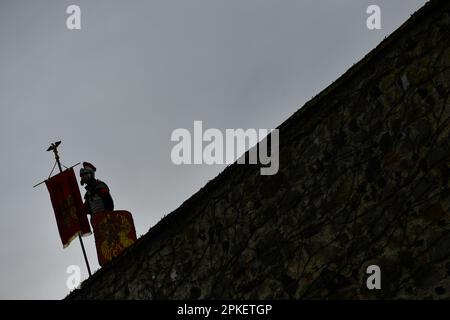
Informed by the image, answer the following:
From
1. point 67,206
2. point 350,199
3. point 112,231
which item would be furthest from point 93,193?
point 350,199

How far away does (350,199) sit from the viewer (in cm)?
603

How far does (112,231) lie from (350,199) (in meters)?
5.16

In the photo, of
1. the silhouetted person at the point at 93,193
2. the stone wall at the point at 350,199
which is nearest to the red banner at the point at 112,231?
the silhouetted person at the point at 93,193

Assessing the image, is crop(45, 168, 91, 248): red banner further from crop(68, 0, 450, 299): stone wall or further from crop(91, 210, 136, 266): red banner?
crop(68, 0, 450, 299): stone wall

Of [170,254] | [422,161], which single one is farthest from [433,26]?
[170,254]

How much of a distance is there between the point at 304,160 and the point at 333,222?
0.67 meters

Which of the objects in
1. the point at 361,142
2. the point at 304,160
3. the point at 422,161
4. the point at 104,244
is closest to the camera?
the point at 422,161

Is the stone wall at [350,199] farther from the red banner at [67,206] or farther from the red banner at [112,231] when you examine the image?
the red banner at [67,206]

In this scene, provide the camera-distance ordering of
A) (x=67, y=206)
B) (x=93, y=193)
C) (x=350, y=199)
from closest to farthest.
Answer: (x=350, y=199)
(x=67, y=206)
(x=93, y=193)

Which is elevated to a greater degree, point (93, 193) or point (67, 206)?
point (93, 193)

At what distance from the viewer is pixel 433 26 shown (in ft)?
18.7

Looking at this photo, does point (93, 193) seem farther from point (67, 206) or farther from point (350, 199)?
point (350, 199)

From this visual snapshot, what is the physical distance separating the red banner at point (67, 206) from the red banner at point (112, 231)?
1.28m

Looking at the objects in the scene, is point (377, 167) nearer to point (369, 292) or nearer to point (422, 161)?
point (422, 161)
